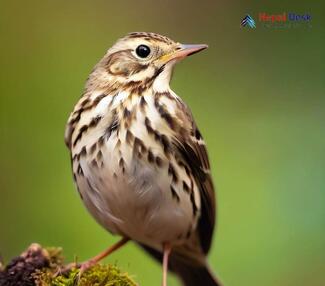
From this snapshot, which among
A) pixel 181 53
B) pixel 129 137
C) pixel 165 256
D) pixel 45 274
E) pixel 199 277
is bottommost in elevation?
pixel 199 277

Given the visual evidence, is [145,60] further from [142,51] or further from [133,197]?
[133,197]

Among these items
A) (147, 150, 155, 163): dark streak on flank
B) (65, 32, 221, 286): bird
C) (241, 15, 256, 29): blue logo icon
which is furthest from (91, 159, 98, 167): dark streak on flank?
(241, 15, 256, 29): blue logo icon

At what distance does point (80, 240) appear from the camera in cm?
183

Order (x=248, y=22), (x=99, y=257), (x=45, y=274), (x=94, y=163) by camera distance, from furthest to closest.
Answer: (x=248, y=22), (x=99, y=257), (x=94, y=163), (x=45, y=274)

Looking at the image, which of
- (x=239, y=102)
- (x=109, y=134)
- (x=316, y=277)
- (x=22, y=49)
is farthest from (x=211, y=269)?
(x=22, y=49)

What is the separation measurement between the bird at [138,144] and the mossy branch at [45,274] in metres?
0.06

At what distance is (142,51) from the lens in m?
1.40

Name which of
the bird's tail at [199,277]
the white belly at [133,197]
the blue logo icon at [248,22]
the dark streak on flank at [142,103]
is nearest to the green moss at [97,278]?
the white belly at [133,197]

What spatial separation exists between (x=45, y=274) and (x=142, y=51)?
561mm

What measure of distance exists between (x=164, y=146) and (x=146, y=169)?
7cm

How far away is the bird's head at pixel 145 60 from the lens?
139 cm

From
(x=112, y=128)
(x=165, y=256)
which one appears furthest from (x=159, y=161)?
(x=165, y=256)

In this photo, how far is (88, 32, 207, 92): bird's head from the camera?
1390mm

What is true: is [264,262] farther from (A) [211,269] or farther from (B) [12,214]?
(B) [12,214]
